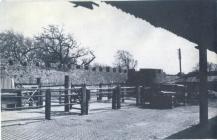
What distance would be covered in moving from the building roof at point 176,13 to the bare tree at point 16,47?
48504 millimetres

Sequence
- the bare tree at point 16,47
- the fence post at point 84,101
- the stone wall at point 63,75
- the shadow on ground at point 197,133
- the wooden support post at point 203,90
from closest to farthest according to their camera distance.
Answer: the shadow on ground at point 197,133, the wooden support post at point 203,90, the fence post at point 84,101, the stone wall at point 63,75, the bare tree at point 16,47

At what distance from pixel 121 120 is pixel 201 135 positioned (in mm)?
3596

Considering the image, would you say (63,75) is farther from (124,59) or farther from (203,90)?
(124,59)

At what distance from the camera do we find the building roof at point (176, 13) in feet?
19.3

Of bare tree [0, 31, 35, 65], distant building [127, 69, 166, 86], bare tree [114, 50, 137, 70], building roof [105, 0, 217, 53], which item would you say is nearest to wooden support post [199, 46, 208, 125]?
building roof [105, 0, 217, 53]

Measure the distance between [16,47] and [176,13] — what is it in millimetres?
52675

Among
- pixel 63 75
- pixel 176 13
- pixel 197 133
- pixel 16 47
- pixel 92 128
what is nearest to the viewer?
pixel 176 13

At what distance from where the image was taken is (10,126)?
9.83m

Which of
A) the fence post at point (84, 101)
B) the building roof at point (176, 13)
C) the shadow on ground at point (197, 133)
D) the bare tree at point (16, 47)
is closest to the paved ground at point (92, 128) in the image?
the shadow on ground at point (197, 133)

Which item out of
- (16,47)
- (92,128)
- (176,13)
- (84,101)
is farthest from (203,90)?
(16,47)

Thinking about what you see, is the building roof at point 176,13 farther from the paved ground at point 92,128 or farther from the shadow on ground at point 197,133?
the paved ground at point 92,128

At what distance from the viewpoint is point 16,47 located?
56750mm

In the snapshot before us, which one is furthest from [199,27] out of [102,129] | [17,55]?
[17,55]

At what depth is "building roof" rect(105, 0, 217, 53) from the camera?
5872 millimetres
